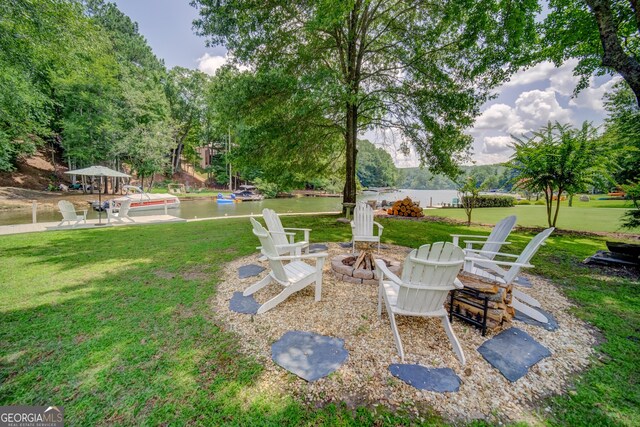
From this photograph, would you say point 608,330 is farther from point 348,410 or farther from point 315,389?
point 315,389

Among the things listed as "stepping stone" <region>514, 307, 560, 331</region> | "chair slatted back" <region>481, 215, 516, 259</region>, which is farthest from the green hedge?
"stepping stone" <region>514, 307, 560, 331</region>

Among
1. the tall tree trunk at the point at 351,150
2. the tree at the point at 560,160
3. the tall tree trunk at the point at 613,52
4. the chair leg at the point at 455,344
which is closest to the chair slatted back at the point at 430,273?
the chair leg at the point at 455,344

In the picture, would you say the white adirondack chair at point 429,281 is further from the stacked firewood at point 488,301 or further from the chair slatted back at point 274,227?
the chair slatted back at point 274,227

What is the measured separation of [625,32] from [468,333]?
9.15m

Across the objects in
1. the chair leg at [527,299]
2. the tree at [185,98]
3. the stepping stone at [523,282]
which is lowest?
the stepping stone at [523,282]

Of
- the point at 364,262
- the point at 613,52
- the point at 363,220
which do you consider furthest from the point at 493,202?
the point at 364,262

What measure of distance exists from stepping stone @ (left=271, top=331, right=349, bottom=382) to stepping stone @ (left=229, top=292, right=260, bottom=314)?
672 millimetres

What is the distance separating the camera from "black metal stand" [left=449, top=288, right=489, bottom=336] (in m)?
2.50

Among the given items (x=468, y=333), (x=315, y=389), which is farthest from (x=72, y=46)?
(x=468, y=333)

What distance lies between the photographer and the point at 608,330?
103 inches

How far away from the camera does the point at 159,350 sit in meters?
2.19

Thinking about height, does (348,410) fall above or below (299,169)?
below

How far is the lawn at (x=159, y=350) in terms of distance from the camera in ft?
5.32

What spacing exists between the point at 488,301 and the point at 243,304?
9.05 feet
